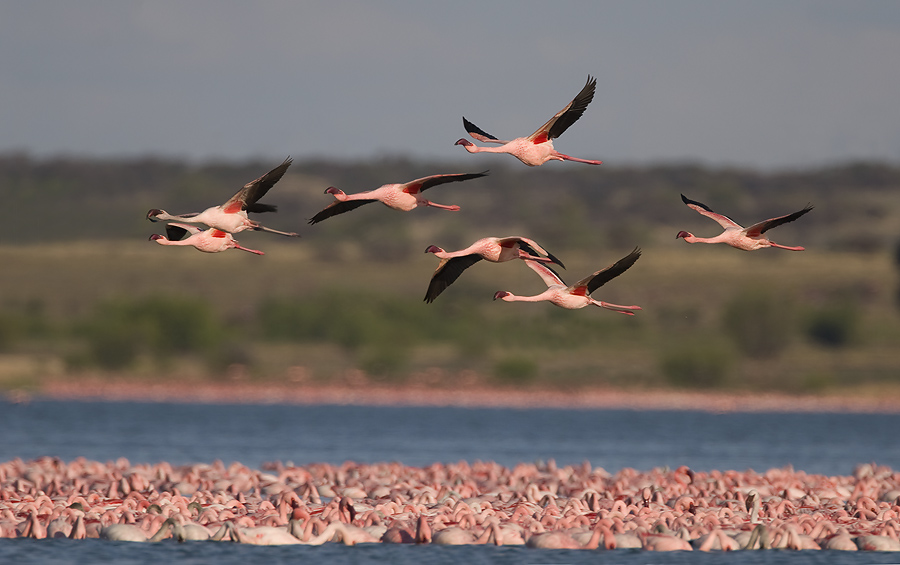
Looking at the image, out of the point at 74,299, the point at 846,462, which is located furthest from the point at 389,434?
the point at 74,299

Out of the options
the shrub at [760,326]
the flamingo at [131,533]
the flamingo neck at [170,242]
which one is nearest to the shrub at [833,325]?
the shrub at [760,326]

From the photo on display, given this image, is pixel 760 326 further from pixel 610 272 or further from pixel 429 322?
pixel 610 272

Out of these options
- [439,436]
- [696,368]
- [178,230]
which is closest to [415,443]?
[439,436]

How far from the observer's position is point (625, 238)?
138875mm

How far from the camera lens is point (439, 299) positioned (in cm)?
11906

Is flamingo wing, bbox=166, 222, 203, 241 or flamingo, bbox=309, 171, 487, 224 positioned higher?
flamingo, bbox=309, 171, 487, 224

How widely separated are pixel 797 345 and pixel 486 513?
95685mm

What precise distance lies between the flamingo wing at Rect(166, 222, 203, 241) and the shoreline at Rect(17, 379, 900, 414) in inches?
2681

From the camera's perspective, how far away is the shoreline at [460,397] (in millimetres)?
90188

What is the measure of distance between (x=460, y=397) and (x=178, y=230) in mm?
77748

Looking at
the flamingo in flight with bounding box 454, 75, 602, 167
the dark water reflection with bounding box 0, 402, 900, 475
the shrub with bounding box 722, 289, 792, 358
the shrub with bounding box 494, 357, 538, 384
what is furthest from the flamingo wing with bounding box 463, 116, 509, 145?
the shrub with bounding box 722, 289, 792, 358

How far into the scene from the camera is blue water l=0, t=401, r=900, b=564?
17.8 metres

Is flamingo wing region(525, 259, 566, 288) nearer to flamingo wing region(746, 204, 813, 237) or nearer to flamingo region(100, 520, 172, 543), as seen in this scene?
flamingo wing region(746, 204, 813, 237)

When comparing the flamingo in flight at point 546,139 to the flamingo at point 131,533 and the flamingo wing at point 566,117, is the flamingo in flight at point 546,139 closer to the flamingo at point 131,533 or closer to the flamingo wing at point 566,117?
the flamingo wing at point 566,117
